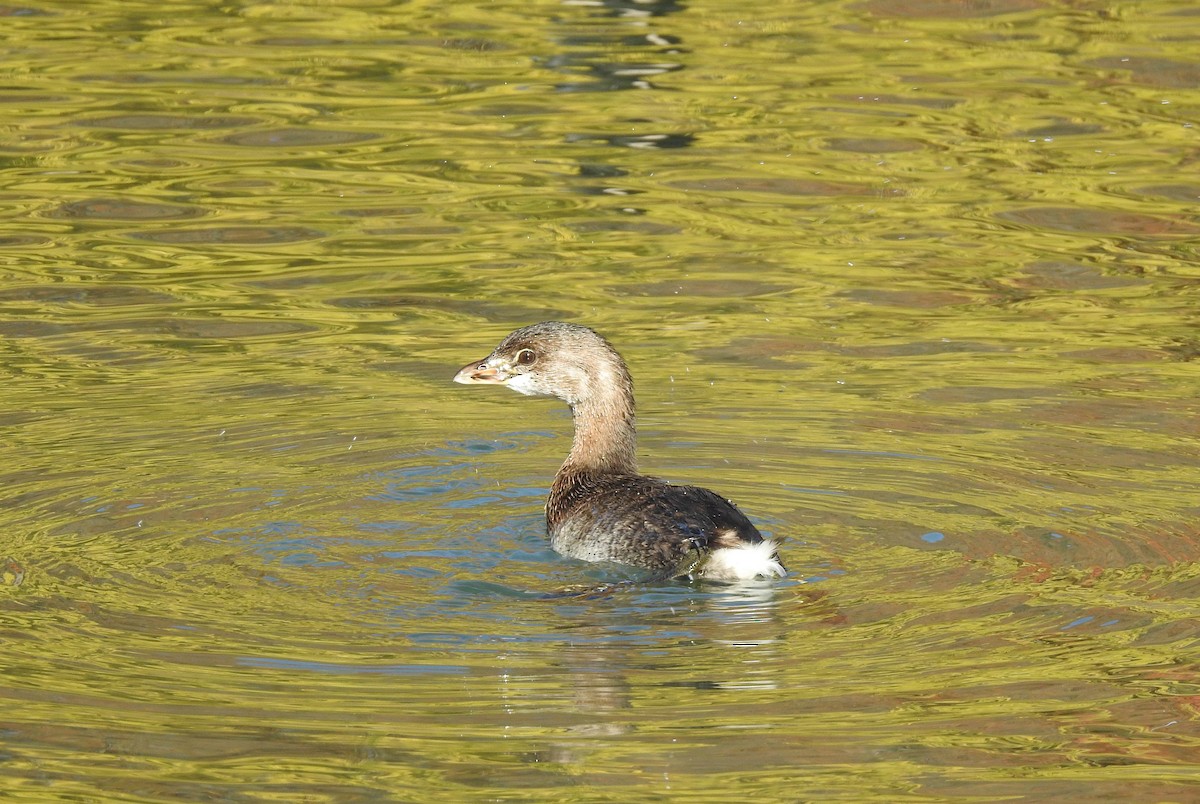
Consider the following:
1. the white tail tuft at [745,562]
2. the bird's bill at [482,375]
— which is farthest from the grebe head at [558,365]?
the white tail tuft at [745,562]

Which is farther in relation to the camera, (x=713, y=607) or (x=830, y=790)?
(x=713, y=607)

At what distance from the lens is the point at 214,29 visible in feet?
61.0

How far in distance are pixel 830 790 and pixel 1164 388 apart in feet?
17.2

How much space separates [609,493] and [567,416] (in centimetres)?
242

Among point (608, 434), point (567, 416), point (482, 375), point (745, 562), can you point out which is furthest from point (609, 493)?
point (567, 416)

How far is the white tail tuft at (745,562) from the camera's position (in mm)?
8070

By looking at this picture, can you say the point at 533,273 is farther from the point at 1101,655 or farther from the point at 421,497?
the point at 1101,655

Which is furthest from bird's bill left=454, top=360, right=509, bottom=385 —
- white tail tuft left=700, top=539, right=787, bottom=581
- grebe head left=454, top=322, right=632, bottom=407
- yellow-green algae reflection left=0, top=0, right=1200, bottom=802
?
white tail tuft left=700, top=539, right=787, bottom=581

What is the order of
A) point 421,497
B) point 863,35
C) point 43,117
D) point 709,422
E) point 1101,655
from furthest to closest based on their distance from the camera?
point 863,35 → point 43,117 → point 709,422 → point 421,497 → point 1101,655

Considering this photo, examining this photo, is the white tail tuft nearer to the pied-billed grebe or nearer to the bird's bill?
the pied-billed grebe

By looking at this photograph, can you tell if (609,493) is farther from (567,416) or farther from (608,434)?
(567,416)

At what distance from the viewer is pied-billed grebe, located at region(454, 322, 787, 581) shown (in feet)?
26.9

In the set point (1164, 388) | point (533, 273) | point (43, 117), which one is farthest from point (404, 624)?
point (43, 117)

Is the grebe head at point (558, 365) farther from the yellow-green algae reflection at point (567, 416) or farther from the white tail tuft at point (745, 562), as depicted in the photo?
the white tail tuft at point (745, 562)
